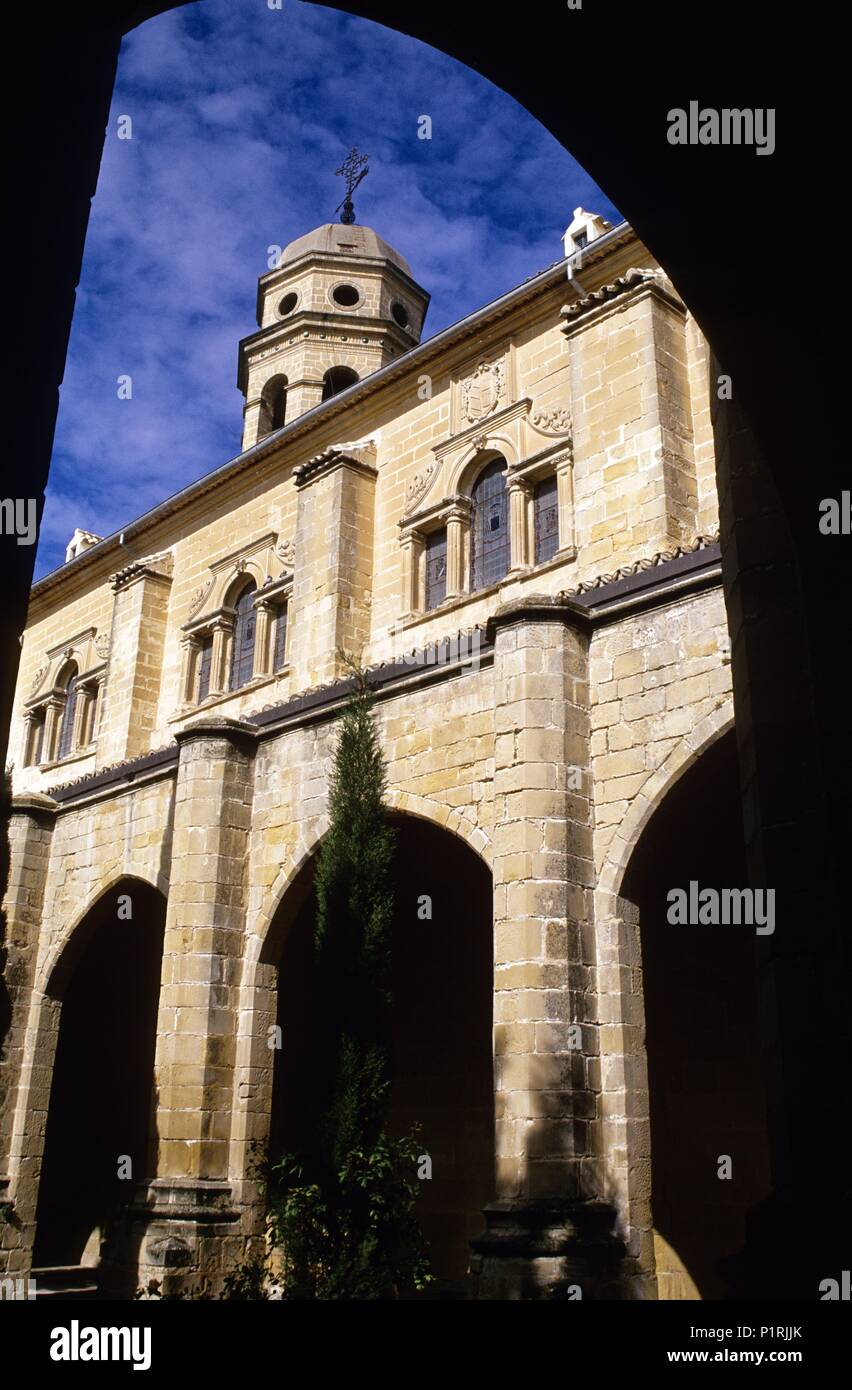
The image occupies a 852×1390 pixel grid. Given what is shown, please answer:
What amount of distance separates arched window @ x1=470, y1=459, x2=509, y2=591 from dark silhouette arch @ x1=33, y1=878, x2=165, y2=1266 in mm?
6197

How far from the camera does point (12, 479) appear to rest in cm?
221

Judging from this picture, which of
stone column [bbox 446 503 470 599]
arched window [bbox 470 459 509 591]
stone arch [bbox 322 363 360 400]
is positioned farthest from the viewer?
stone arch [bbox 322 363 360 400]

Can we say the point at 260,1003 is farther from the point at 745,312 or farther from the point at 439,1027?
the point at 745,312

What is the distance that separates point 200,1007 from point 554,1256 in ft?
13.9

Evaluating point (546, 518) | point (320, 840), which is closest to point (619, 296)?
Result: point (546, 518)

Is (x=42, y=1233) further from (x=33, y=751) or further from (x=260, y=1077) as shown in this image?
(x=33, y=751)

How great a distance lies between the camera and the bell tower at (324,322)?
27.1 m

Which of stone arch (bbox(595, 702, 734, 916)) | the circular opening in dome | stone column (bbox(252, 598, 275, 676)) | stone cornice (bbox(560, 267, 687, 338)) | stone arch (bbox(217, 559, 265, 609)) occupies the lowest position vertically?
stone arch (bbox(595, 702, 734, 916))

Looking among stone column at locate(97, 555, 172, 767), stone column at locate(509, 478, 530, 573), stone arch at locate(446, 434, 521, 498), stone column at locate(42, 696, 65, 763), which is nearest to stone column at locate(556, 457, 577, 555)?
stone column at locate(509, 478, 530, 573)

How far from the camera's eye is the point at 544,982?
800cm

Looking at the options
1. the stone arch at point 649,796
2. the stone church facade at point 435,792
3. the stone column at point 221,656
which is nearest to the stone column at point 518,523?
the stone church facade at point 435,792

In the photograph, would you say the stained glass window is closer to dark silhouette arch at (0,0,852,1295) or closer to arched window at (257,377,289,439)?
arched window at (257,377,289,439)

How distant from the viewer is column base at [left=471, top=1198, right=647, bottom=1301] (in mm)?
7137
